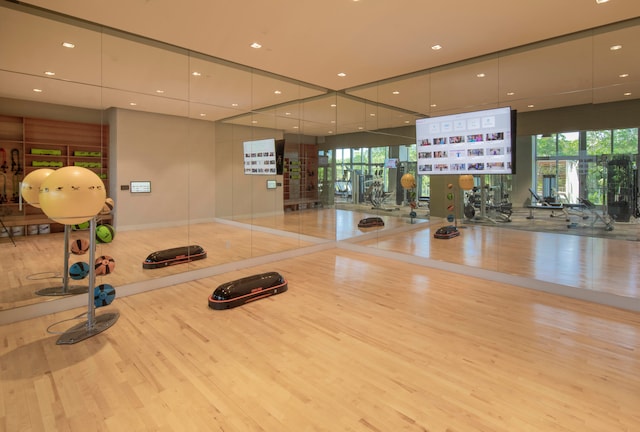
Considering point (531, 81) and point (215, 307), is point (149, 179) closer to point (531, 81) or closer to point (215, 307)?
point (215, 307)

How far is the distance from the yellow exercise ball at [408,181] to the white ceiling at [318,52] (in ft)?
3.94

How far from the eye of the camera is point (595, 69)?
4.68m

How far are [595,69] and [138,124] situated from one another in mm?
6308

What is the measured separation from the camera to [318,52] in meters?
5.28

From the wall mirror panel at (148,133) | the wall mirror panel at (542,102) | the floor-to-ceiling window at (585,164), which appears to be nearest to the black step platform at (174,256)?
the wall mirror panel at (148,133)

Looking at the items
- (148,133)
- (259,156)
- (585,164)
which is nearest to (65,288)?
(148,133)

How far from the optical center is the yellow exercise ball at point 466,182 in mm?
6113

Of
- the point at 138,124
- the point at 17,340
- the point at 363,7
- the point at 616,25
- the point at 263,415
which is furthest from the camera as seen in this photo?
the point at 138,124

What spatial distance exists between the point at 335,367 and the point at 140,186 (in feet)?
13.6

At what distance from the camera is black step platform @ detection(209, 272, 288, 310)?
447cm

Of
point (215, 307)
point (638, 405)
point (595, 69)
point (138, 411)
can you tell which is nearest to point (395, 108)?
point (595, 69)

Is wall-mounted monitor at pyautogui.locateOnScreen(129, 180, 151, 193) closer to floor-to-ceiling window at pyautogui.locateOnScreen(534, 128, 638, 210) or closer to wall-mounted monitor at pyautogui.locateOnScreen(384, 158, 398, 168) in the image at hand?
wall-mounted monitor at pyautogui.locateOnScreen(384, 158, 398, 168)

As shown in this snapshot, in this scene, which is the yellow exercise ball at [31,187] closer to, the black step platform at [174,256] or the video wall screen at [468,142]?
the black step platform at [174,256]

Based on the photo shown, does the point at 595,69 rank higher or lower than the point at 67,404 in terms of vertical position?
higher
